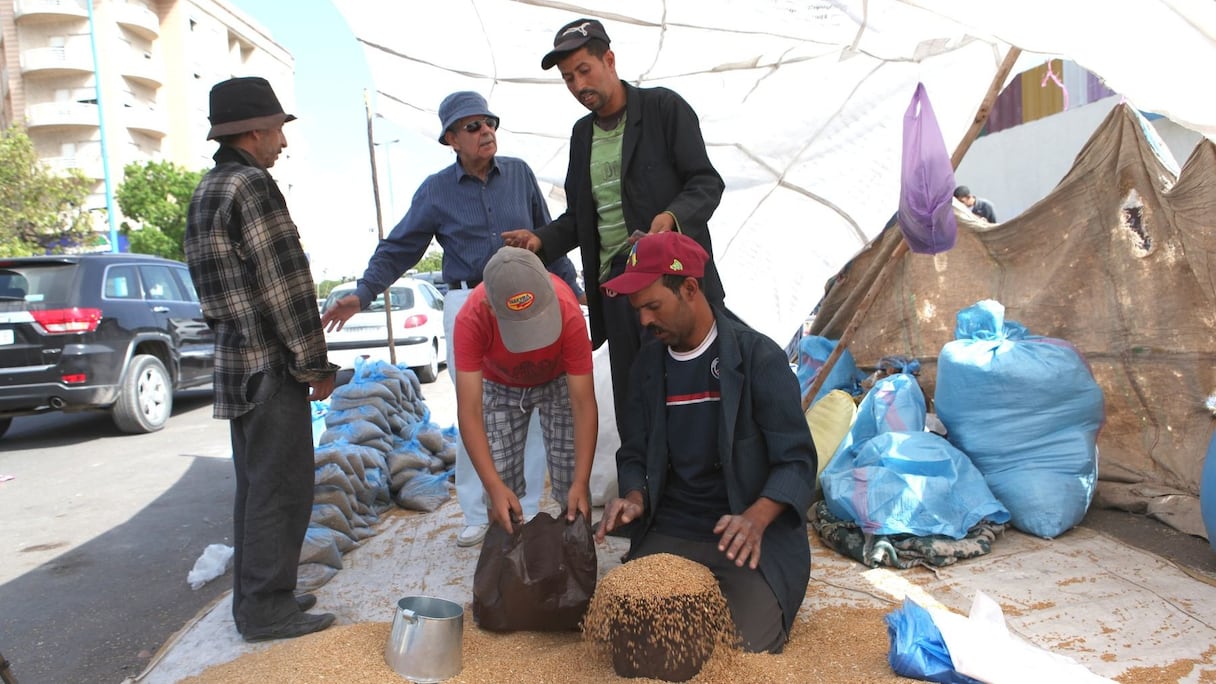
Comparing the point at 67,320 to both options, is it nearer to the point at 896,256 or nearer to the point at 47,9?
the point at 896,256

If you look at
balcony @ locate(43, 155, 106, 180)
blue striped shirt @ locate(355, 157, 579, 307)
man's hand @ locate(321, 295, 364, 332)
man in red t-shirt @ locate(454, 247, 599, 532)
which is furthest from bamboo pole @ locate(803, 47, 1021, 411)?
balcony @ locate(43, 155, 106, 180)

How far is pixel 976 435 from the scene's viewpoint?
334 centimetres

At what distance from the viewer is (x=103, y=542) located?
3.84 m

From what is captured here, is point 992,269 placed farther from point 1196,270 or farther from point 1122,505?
point 1122,505

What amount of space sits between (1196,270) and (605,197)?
8.15 ft

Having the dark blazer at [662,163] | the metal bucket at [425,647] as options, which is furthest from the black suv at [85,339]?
the metal bucket at [425,647]

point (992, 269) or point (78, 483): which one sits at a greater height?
point (992, 269)

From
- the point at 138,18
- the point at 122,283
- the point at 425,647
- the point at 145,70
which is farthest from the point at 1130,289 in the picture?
the point at 145,70

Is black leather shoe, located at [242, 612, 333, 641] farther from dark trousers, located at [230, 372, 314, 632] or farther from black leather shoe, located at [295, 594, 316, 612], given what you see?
black leather shoe, located at [295, 594, 316, 612]

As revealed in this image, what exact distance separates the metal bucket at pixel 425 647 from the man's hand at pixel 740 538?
0.73 metres

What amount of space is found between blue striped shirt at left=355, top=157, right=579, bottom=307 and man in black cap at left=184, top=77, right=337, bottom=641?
773 millimetres

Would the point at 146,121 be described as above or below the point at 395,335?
above

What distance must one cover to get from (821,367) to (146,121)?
39.5m

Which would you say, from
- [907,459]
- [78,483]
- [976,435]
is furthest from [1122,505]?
[78,483]
